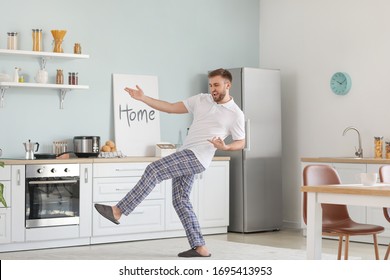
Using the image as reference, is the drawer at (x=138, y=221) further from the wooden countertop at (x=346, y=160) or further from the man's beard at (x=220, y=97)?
the man's beard at (x=220, y=97)

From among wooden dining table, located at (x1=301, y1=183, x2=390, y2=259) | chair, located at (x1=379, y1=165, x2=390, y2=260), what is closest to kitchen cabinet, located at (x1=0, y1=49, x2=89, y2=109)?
chair, located at (x1=379, y1=165, x2=390, y2=260)

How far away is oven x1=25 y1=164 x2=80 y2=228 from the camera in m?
6.73

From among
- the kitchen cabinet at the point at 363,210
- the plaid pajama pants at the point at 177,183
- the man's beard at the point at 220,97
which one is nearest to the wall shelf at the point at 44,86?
the plaid pajama pants at the point at 177,183

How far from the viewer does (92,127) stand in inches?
302

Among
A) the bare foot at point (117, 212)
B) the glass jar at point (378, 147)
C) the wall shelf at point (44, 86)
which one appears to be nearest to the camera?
the bare foot at point (117, 212)

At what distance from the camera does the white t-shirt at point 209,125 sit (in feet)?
18.6

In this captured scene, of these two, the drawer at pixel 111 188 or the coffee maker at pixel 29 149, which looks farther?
the drawer at pixel 111 188

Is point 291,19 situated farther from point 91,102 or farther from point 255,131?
point 91,102

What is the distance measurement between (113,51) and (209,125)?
8.20ft

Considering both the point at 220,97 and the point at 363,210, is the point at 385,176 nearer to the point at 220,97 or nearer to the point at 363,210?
the point at 220,97

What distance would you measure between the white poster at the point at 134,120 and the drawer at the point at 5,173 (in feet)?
4.75

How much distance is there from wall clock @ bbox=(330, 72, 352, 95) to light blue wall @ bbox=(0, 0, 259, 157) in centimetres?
124

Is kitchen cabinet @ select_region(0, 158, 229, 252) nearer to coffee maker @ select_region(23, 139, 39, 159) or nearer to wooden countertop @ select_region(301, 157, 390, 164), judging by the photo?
coffee maker @ select_region(23, 139, 39, 159)

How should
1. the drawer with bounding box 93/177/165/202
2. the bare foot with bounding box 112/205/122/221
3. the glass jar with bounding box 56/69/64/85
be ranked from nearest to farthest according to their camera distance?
1. the bare foot with bounding box 112/205/122/221
2. the drawer with bounding box 93/177/165/202
3. the glass jar with bounding box 56/69/64/85
